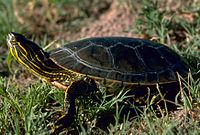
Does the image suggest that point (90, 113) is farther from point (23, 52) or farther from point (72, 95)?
point (23, 52)

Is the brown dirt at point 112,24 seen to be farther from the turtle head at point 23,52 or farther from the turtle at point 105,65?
the turtle head at point 23,52

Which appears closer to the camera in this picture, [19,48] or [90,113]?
[90,113]

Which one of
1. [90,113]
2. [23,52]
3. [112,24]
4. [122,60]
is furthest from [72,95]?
[112,24]

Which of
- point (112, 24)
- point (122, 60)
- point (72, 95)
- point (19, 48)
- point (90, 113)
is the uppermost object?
point (19, 48)

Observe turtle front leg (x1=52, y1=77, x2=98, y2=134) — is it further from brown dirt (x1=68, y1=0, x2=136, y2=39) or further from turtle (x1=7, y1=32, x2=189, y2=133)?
brown dirt (x1=68, y1=0, x2=136, y2=39)

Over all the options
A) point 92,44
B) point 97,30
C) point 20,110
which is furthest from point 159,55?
point 97,30

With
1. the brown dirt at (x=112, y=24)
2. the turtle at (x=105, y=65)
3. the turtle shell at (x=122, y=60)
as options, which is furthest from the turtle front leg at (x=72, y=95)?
the brown dirt at (x=112, y=24)
